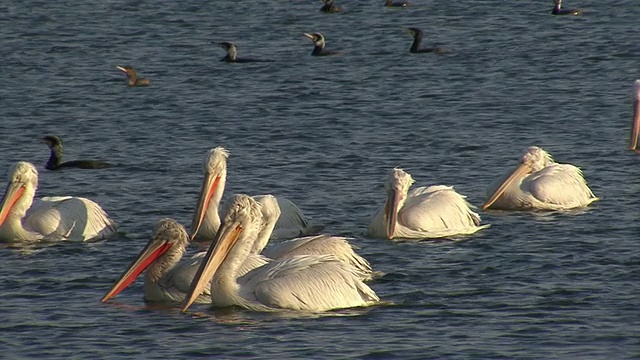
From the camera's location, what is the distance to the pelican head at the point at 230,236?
9.45m

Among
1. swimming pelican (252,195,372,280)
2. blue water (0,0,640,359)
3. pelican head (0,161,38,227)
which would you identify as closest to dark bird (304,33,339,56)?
blue water (0,0,640,359)

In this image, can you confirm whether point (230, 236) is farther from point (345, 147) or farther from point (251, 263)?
point (345, 147)

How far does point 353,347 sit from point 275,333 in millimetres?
573

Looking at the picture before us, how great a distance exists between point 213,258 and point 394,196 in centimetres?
254

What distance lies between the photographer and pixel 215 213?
11984 mm

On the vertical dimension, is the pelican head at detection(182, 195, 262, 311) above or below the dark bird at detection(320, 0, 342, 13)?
above

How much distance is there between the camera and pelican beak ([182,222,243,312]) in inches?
371

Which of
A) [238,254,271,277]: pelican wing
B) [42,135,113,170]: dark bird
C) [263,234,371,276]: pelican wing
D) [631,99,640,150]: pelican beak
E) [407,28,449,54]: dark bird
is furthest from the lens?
[407,28,449,54]: dark bird

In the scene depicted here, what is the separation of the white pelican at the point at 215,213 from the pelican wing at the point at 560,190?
188cm

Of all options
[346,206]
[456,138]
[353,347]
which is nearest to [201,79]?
[456,138]

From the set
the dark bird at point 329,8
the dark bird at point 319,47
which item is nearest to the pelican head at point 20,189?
the dark bird at point 319,47

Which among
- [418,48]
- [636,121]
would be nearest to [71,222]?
[636,121]

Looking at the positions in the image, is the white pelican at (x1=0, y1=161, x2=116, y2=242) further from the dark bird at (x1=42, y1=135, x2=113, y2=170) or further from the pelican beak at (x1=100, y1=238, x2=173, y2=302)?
the dark bird at (x1=42, y1=135, x2=113, y2=170)

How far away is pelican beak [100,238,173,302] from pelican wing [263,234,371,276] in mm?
715
